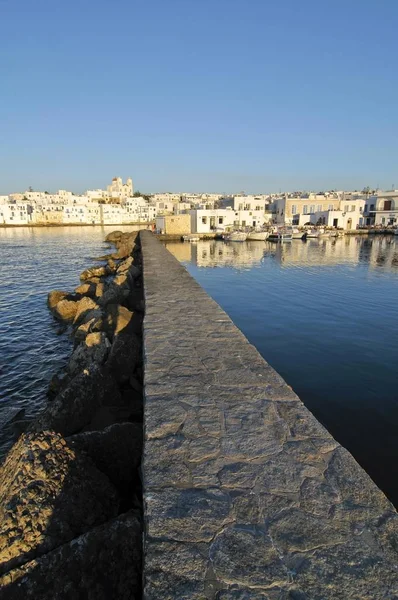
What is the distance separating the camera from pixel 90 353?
640cm

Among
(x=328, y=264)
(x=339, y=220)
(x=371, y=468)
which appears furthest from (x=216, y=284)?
(x=339, y=220)

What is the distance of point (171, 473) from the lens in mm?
2371

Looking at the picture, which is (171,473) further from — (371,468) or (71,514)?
(371,468)

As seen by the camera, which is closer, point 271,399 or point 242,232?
point 271,399

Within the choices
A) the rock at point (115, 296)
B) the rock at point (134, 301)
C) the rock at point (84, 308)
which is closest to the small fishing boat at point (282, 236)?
the rock at point (134, 301)

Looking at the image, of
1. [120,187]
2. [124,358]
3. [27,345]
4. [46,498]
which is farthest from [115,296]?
[120,187]

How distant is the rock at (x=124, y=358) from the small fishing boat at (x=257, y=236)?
45664 millimetres

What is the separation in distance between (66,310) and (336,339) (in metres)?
9.48

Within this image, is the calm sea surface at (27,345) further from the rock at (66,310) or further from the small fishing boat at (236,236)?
the small fishing boat at (236,236)

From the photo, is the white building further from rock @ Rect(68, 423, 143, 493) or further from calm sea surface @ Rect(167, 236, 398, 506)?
rock @ Rect(68, 423, 143, 493)

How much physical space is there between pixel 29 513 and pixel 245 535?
57.1 inches

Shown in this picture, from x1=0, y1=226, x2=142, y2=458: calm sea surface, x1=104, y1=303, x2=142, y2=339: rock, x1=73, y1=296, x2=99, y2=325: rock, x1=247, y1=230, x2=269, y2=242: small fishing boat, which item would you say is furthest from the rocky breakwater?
x1=247, y1=230, x2=269, y2=242: small fishing boat

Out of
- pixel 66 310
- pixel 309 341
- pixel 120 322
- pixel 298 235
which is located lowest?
pixel 309 341

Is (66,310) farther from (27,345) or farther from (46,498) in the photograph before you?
(46,498)
